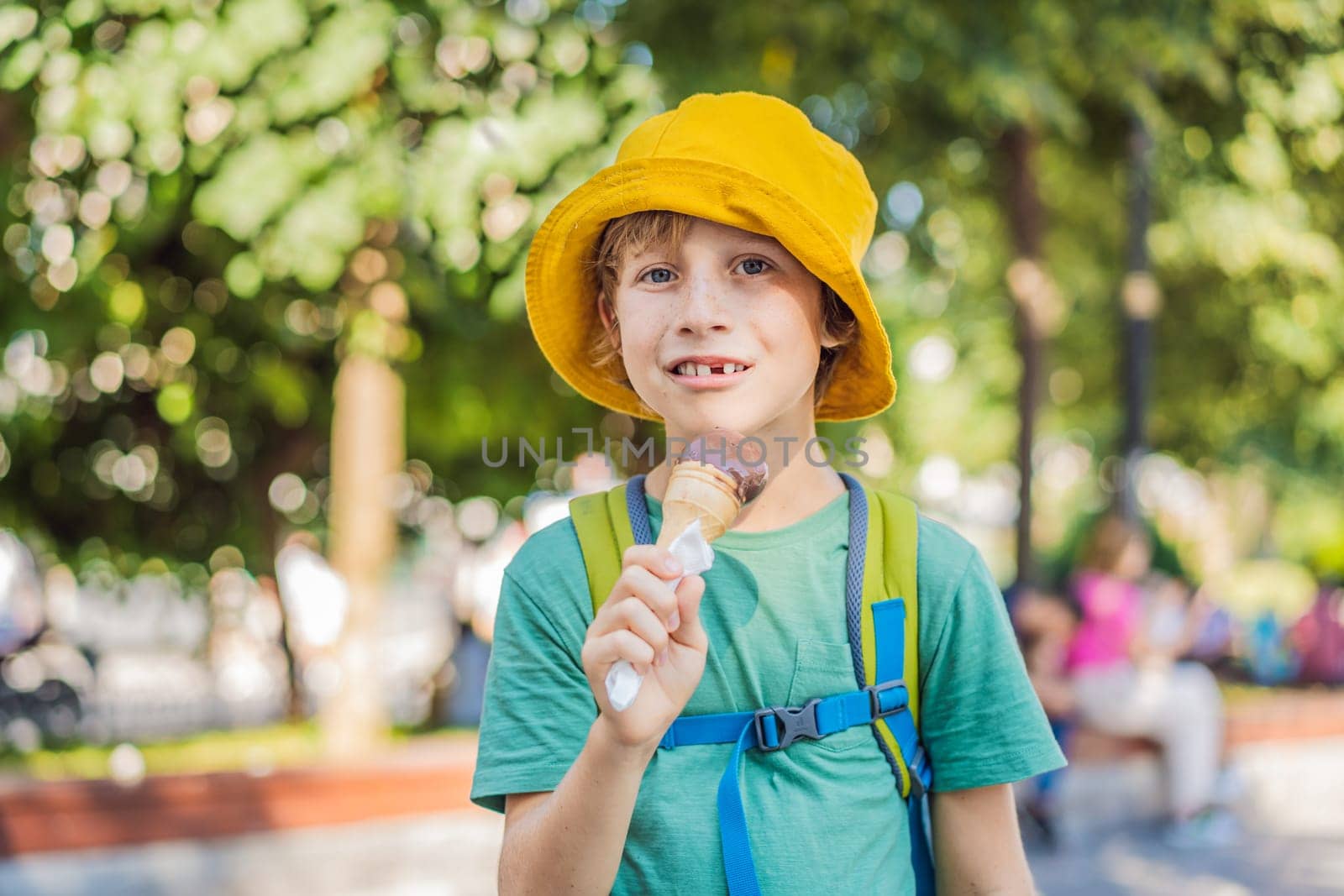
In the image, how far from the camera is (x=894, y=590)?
5.53 feet

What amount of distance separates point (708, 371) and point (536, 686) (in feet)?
1.43

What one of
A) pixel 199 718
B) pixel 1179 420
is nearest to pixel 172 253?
pixel 199 718

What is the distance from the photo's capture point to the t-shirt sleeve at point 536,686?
159 centimetres

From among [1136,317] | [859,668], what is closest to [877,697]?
[859,668]

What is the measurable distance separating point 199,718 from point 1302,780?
8.54 m

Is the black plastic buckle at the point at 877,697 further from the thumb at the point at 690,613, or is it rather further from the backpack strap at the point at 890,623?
Result: the thumb at the point at 690,613

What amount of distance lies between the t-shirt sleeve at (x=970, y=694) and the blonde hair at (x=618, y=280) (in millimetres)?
326

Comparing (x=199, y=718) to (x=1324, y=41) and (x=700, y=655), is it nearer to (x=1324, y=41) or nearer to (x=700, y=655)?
(x=1324, y=41)

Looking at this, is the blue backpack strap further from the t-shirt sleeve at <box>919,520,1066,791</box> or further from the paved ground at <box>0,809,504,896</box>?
the paved ground at <box>0,809,504,896</box>

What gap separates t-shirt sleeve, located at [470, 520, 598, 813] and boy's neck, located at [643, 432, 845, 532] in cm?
19

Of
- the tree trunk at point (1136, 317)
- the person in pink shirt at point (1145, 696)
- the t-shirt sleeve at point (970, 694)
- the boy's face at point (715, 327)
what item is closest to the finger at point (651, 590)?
the boy's face at point (715, 327)

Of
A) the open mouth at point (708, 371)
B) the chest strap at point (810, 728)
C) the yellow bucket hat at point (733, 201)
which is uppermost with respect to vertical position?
the yellow bucket hat at point (733, 201)

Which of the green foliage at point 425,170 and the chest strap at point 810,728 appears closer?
the chest strap at point 810,728

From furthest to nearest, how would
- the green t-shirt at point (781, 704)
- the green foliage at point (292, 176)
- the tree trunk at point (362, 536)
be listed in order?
the tree trunk at point (362, 536), the green foliage at point (292, 176), the green t-shirt at point (781, 704)
